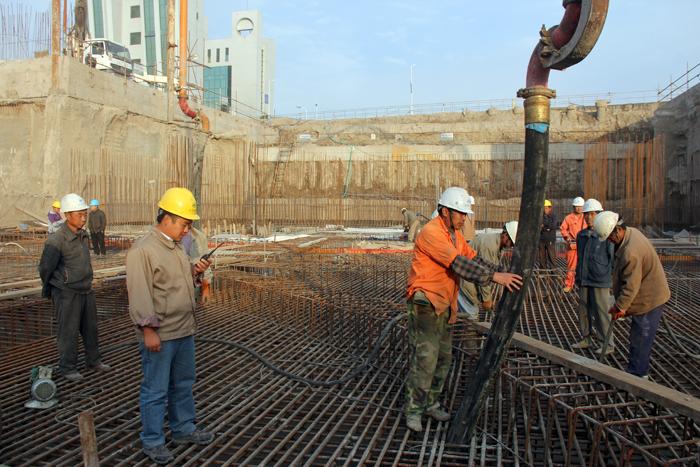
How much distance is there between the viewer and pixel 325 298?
18.6 ft

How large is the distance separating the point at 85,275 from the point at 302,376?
2140mm

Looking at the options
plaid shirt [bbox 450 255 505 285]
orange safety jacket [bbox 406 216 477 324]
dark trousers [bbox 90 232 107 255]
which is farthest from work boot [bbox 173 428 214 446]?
dark trousers [bbox 90 232 107 255]

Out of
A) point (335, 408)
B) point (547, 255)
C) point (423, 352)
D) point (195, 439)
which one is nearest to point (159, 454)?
point (195, 439)

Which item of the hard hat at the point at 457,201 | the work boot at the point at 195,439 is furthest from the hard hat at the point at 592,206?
the work boot at the point at 195,439

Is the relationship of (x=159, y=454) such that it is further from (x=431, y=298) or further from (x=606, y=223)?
(x=606, y=223)

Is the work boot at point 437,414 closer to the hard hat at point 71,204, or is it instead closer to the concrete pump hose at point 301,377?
the concrete pump hose at point 301,377

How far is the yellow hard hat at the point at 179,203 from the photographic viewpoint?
8.66ft

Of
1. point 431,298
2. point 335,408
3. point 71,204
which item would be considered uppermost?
point 71,204

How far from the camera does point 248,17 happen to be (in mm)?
46156

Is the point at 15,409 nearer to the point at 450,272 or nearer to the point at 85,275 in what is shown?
the point at 85,275

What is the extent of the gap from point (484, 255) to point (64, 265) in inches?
151

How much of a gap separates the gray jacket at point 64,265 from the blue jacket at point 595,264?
4848mm

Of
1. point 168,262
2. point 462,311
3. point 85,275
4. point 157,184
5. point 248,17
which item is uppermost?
point 248,17

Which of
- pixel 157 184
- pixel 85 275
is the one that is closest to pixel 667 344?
pixel 85 275
